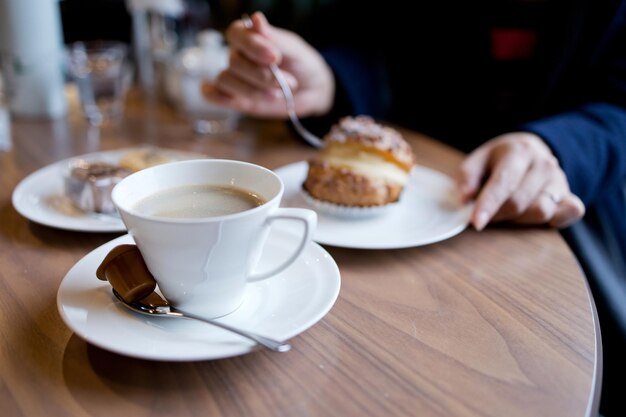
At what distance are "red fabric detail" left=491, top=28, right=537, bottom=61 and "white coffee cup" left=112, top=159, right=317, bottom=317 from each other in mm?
1018

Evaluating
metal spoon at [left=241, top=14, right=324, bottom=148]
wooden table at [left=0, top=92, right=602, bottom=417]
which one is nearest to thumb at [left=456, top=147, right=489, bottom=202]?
wooden table at [left=0, top=92, right=602, bottom=417]

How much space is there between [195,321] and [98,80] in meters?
0.92

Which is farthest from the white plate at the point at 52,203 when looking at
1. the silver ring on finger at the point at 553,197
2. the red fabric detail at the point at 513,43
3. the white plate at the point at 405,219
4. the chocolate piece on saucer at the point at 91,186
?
the red fabric detail at the point at 513,43

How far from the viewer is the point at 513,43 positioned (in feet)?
4.63

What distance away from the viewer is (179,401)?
51cm

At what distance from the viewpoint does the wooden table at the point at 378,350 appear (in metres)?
0.51

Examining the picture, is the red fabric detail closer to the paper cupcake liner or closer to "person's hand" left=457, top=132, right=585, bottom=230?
"person's hand" left=457, top=132, right=585, bottom=230

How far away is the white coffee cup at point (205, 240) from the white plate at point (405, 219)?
198 millimetres

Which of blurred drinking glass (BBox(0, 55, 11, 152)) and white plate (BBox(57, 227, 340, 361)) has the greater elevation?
white plate (BBox(57, 227, 340, 361))

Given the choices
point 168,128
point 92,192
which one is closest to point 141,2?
point 168,128

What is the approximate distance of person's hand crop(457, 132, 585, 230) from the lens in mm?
885

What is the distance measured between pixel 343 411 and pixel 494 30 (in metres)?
1.20

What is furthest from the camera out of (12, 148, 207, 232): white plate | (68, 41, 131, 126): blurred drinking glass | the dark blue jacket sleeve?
(68, 41, 131, 126): blurred drinking glass

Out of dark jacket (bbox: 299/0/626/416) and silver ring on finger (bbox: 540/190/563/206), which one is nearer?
silver ring on finger (bbox: 540/190/563/206)
